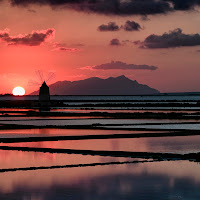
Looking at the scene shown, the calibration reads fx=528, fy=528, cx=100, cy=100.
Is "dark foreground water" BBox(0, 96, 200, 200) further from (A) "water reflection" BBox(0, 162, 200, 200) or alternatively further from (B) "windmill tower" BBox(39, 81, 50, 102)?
(B) "windmill tower" BBox(39, 81, 50, 102)

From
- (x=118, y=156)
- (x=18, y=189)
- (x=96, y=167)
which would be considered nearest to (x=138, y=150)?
(x=118, y=156)

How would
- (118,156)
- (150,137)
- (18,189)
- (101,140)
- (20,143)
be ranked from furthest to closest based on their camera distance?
(150,137) → (101,140) → (20,143) → (118,156) → (18,189)

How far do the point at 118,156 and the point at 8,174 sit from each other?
A: 5.41 m

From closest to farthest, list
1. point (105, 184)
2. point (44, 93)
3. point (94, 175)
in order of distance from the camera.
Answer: point (105, 184) < point (94, 175) < point (44, 93)

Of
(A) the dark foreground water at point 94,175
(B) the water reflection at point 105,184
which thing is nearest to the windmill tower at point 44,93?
(A) the dark foreground water at point 94,175

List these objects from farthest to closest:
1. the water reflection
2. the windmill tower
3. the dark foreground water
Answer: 1. the windmill tower
2. the dark foreground water
3. the water reflection

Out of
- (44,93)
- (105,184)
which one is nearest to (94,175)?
(105,184)

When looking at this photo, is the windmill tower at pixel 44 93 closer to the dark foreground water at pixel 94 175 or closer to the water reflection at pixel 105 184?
the dark foreground water at pixel 94 175

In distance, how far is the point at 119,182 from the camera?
45.9 feet

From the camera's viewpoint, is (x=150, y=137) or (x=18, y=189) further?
(x=150, y=137)

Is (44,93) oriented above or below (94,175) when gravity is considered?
above

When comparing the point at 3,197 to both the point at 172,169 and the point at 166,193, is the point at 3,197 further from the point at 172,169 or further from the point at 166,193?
the point at 172,169

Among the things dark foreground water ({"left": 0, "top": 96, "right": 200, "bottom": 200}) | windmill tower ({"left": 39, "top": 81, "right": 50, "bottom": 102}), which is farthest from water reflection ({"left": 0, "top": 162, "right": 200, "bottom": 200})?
windmill tower ({"left": 39, "top": 81, "right": 50, "bottom": 102})

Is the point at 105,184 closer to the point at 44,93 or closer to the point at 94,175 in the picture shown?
the point at 94,175
